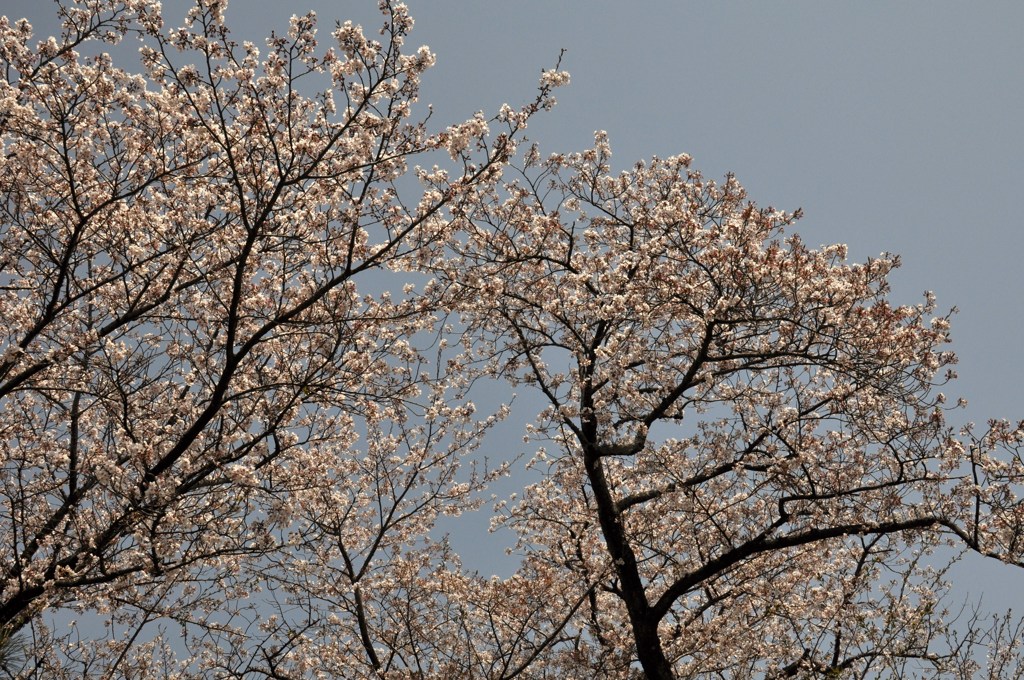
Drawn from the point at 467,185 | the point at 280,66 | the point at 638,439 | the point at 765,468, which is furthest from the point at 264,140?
the point at 765,468

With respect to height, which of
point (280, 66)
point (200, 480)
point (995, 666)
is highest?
point (280, 66)

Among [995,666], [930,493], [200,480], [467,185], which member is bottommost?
[995,666]

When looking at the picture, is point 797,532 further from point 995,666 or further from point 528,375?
point 528,375

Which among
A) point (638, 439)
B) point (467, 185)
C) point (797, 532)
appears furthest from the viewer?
point (638, 439)

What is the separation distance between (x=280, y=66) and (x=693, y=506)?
848cm

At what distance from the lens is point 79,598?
8.31 meters

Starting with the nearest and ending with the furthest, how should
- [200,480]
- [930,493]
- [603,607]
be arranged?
[200,480] < [930,493] < [603,607]

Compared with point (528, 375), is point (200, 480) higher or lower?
lower

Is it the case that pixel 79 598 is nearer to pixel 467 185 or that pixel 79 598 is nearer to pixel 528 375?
pixel 467 185

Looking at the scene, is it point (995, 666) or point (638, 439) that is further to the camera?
point (638, 439)

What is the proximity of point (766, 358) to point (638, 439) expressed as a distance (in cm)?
230

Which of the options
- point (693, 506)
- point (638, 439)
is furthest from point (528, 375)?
point (693, 506)

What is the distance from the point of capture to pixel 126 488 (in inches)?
289

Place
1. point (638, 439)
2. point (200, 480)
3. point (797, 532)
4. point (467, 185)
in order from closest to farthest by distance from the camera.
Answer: point (467, 185), point (200, 480), point (797, 532), point (638, 439)
